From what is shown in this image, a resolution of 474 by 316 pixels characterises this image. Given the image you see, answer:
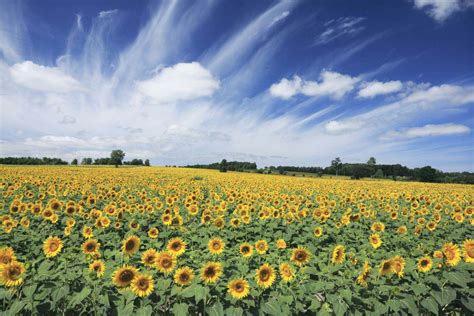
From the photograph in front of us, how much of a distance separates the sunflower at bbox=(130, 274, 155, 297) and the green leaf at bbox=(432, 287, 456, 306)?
3.85 m

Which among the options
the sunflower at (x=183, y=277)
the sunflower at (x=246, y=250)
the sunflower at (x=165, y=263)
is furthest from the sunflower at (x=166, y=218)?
the sunflower at (x=183, y=277)

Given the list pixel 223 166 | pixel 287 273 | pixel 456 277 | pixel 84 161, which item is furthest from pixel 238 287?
→ pixel 84 161

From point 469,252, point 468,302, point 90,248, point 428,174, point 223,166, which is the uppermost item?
point 223,166

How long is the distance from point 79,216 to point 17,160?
2917 inches

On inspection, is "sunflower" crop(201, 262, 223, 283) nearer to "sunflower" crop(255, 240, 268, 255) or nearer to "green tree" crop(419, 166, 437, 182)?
"sunflower" crop(255, 240, 268, 255)

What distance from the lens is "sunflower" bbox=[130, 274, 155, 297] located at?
12.0 ft

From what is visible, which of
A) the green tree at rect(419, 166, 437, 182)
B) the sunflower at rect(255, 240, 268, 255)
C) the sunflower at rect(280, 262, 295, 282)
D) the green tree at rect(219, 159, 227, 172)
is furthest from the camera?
the green tree at rect(419, 166, 437, 182)

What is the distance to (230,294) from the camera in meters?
3.78

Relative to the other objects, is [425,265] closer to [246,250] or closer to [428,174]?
[246,250]

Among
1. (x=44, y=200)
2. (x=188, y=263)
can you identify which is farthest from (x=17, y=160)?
(x=188, y=263)

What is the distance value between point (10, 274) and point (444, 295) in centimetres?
564

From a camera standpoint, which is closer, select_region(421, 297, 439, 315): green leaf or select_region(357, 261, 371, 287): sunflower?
select_region(421, 297, 439, 315): green leaf

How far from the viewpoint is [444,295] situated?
4.11m

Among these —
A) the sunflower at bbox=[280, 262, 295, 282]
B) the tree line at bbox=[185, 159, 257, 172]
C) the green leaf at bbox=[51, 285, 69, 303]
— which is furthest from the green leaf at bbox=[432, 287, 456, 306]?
the tree line at bbox=[185, 159, 257, 172]
